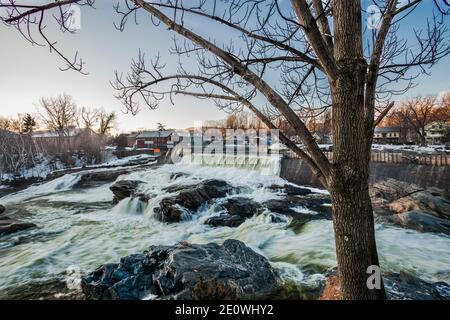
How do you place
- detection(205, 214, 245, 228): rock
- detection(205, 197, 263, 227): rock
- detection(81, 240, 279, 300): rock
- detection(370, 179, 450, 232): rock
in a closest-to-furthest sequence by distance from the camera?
detection(81, 240, 279, 300): rock, detection(370, 179, 450, 232): rock, detection(205, 214, 245, 228): rock, detection(205, 197, 263, 227): rock

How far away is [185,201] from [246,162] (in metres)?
12.1

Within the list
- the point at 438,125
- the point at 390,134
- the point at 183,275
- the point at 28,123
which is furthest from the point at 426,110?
the point at 28,123

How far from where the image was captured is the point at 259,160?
2430 cm

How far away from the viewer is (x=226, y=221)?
1180 centimetres

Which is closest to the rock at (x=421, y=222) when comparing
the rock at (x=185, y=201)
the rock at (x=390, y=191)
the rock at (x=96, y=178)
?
the rock at (x=390, y=191)

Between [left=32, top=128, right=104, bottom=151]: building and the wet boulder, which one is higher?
[left=32, top=128, right=104, bottom=151]: building

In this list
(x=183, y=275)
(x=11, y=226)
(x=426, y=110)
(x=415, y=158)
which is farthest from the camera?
(x=426, y=110)

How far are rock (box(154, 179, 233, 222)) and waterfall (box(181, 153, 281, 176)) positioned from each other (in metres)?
8.43

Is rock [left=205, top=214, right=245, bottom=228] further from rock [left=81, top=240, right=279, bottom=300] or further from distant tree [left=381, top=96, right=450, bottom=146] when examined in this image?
distant tree [left=381, top=96, right=450, bottom=146]

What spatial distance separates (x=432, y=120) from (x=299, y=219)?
60175 millimetres

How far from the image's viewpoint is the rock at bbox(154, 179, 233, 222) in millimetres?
12562

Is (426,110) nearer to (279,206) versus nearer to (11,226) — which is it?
(279,206)

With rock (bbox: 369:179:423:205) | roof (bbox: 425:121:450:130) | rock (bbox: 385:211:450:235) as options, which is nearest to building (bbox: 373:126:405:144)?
roof (bbox: 425:121:450:130)

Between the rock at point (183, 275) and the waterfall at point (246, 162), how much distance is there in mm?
16793
